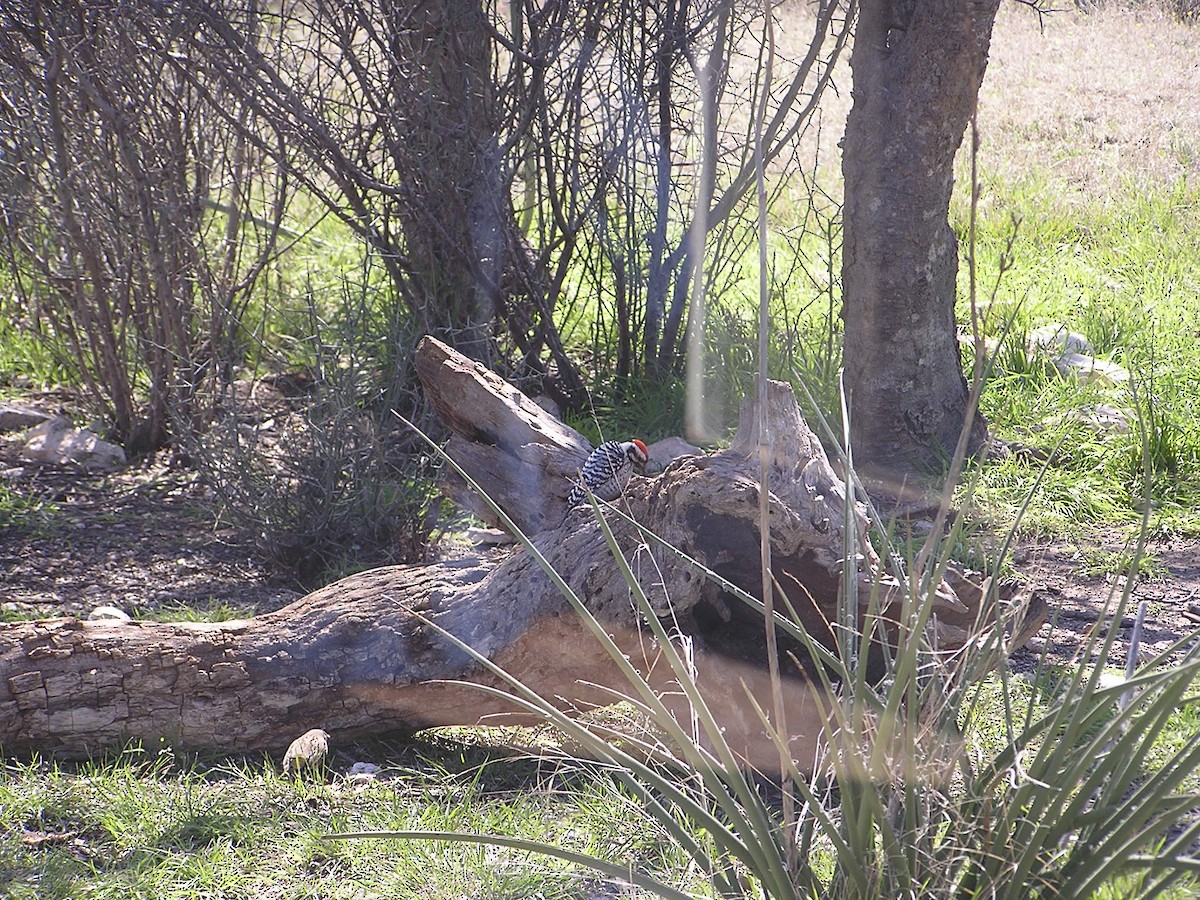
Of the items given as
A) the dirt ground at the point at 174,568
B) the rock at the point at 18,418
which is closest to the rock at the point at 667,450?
the dirt ground at the point at 174,568

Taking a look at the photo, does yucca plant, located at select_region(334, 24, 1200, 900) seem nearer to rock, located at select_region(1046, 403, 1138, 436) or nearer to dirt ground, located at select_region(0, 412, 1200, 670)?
dirt ground, located at select_region(0, 412, 1200, 670)

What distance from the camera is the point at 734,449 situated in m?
2.66

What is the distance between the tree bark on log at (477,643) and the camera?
259cm

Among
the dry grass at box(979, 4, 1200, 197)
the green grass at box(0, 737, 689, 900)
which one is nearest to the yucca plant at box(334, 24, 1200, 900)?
the green grass at box(0, 737, 689, 900)

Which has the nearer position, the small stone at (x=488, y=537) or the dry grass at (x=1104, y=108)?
the small stone at (x=488, y=537)

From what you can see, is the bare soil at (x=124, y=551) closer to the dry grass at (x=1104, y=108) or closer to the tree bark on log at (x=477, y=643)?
the tree bark on log at (x=477, y=643)

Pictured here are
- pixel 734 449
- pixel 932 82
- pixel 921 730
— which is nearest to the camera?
pixel 921 730

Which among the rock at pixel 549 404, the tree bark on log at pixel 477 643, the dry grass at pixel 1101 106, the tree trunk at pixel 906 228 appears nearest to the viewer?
the tree bark on log at pixel 477 643

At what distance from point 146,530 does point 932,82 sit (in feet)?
11.1

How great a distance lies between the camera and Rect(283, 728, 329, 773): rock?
2686 mm

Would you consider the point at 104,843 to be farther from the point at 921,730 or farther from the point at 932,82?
the point at 932,82

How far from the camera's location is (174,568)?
155 inches

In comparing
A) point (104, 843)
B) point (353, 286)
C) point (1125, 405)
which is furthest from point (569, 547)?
point (353, 286)

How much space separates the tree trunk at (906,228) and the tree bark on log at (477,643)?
146 cm
